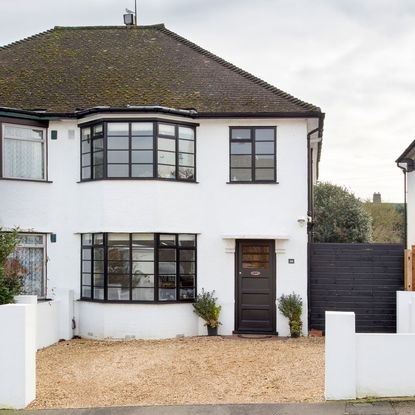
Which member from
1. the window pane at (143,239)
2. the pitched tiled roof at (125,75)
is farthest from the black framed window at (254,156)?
the window pane at (143,239)

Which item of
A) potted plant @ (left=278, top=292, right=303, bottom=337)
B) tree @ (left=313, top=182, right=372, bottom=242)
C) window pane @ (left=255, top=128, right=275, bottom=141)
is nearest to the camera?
potted plant @ (left=278, top=292, right=303, bottom=337)

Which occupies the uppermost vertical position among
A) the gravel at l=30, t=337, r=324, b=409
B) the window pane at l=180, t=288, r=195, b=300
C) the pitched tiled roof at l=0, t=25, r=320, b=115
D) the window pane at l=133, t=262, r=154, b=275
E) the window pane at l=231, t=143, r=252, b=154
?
the pitched tiled roof at l=0, t=25, r=320, b=115

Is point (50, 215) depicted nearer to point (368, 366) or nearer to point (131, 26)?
point (131, 26)

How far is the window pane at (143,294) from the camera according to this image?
16406 mm

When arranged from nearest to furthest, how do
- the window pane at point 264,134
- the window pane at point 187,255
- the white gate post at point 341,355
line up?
the white gate post at point 341,355 < the window pane at point 187,255 < the window pane at point 264,134

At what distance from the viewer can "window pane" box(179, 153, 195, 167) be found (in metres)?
16.8

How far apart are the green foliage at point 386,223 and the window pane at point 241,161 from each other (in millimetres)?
26595

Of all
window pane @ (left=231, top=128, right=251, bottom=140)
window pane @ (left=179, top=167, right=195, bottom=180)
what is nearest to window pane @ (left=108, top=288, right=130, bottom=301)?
window pane @ (left=179, top=167, right=195, bottom=180)

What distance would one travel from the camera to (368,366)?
31.0ft

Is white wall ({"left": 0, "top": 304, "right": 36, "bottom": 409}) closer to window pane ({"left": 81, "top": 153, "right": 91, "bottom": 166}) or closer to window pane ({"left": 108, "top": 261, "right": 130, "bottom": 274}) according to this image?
window pane ({"left": 108, "top": 261, "right": 130, "bottom": 274})

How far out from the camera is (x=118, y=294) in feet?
54.1

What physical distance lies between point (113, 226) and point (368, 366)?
8.47 m

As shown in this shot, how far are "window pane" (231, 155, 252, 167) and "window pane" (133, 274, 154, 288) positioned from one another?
3.55 m

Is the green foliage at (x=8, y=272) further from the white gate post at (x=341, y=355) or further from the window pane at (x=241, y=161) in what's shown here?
the white gate post at (x=341, y=355)
